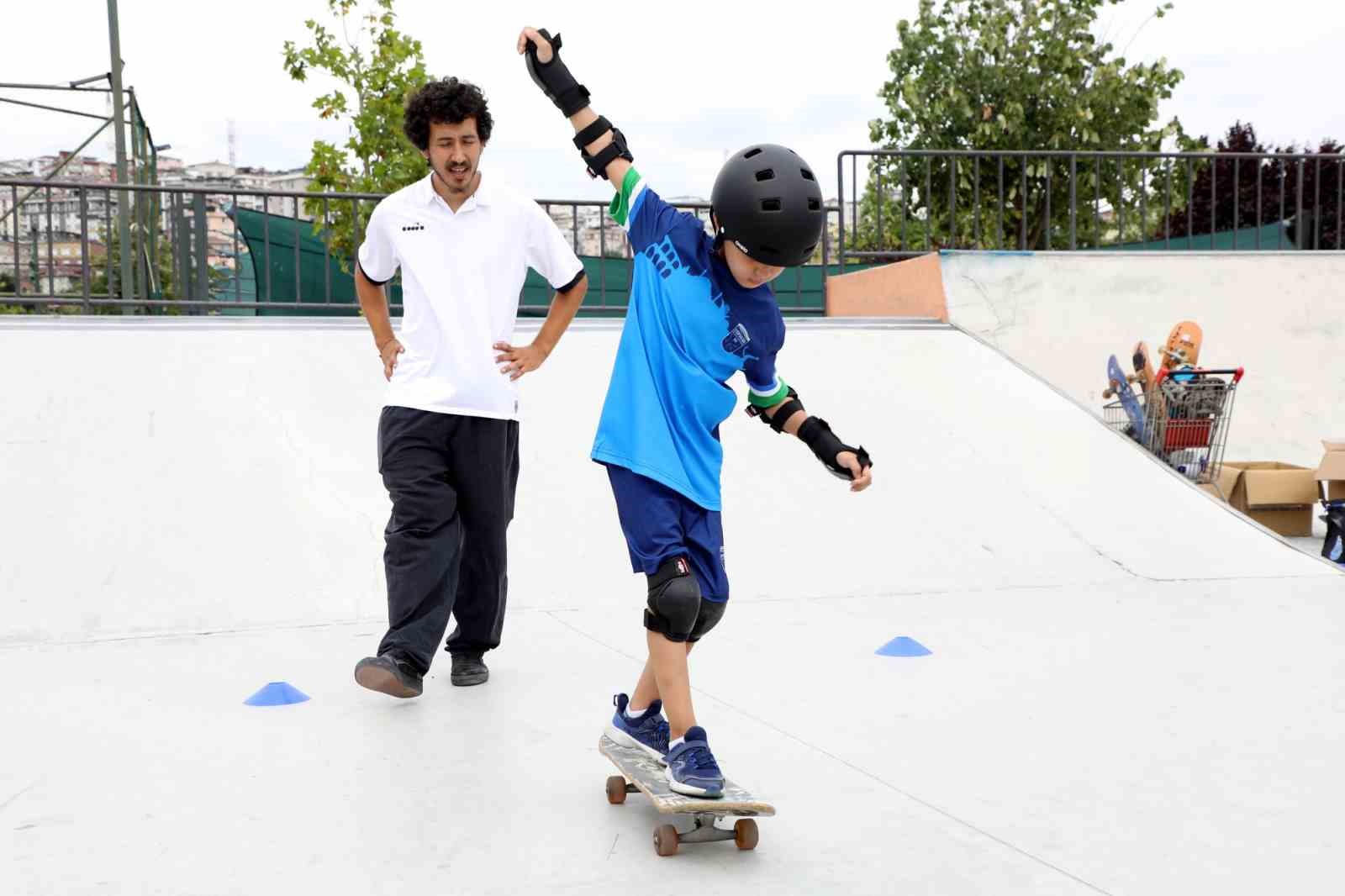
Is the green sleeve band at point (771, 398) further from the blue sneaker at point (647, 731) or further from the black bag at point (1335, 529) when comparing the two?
the black bag at point (1335, 529)

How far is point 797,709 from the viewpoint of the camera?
3.96m

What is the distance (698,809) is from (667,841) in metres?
0.10

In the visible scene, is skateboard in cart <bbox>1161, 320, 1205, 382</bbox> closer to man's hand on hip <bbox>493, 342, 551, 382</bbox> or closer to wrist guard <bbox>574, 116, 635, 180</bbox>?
man's hand on hip <bbox>493, 342, 551, 382</bbox>

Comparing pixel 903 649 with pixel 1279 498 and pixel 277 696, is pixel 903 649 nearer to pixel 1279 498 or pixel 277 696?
pixel 277 696

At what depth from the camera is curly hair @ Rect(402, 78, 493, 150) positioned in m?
3.97

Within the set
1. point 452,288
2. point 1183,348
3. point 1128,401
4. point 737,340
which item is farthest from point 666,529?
point 1183,348

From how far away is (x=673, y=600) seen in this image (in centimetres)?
280

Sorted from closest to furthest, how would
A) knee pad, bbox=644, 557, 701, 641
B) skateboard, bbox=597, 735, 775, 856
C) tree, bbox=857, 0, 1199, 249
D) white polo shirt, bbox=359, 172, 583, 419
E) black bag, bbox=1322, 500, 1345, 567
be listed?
skateboard, bbox=597, 735, 775, 856 < knee pad, bbox=644, 557, 701, 641 < white polo shirt, bbox=359, 172, 583, 419 < black bag, bbox=1322, 500, 1345, 567 < tree, bbox=857, 0, 1199, 249

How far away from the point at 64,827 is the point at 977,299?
8.55 meters

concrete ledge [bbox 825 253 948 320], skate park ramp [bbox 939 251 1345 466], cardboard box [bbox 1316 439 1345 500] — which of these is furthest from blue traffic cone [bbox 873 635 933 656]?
skate park ramp [bbox 939 251 1345 466]

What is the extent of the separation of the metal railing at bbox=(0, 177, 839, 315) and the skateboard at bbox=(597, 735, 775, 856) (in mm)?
6085

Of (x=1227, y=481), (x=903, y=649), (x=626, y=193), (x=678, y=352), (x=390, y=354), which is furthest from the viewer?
(x=1227, y=481)

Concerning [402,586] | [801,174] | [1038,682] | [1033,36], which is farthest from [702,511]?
[1033,36]

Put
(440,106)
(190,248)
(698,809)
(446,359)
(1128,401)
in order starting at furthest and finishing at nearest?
(190,248), (1128,401), (446,359), (440,106), (698,809)
